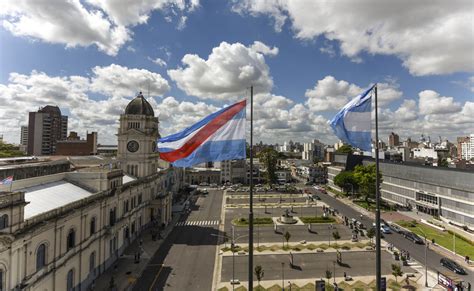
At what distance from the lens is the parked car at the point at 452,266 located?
43625mm

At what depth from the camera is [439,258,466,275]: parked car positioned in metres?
43.6

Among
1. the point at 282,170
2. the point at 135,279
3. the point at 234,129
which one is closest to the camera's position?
the point at 234,129

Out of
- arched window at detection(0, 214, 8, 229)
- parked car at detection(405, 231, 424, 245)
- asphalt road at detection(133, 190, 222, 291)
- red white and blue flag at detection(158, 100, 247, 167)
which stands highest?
red white and blue flag at detection(158, 100, 247, 167)

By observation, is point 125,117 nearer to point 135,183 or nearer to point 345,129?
point 135,183

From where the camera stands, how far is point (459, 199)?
69875 mm

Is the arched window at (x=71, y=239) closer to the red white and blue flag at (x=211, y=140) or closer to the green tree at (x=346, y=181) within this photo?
the red white and blue flag at (x=211, y=140)

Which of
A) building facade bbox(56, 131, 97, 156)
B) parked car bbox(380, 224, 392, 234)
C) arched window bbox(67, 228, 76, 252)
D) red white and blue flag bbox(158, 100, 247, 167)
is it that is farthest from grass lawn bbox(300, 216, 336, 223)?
building facade bbox(56, 131, 97, 156)

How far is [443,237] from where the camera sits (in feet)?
199

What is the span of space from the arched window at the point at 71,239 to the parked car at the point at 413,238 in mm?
61966

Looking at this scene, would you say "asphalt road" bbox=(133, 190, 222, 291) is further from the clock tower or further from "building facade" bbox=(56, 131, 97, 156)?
"building facade" bbox=(56, 131, 97, 156)

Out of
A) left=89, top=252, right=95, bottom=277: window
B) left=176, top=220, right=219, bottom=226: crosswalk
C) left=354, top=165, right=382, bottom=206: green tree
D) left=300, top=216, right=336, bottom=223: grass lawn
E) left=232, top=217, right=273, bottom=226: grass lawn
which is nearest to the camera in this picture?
left=89, top=252, right=95, bottom=277: window

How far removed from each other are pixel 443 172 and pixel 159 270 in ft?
249

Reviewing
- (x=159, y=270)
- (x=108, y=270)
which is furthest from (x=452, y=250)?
(x=108, y=270)

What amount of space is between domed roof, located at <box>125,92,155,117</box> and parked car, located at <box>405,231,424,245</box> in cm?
6592
